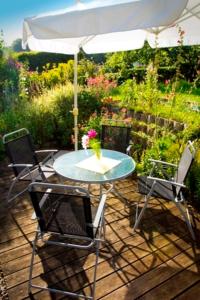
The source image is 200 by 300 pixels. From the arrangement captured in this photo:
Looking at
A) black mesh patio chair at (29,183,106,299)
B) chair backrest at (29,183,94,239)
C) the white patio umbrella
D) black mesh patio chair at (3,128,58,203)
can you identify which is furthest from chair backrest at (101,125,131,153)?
chair backrest at (29,183,94,239)

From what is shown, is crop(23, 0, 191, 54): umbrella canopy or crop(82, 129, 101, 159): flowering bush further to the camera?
crop(82, 129, 101, 159): flowering bush

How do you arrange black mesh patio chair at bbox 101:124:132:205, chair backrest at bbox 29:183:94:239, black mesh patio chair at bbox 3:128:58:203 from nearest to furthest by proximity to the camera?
chair backrest at bbox 29:183:94:239 < black mesh patio chair at bbox 3:128:58:203 < black mesh patio chair at bbox 101:124:132:205

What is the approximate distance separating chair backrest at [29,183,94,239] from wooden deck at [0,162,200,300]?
514 millimetres

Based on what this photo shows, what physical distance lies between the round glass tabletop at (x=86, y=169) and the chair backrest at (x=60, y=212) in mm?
575

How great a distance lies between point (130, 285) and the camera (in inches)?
102

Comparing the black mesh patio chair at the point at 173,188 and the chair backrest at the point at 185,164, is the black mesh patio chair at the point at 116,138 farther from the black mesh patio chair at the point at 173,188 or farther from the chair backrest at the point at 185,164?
the chair backrest at the point at 185,164

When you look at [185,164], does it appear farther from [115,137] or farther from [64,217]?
[64,217]

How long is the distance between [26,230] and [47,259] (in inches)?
24.4

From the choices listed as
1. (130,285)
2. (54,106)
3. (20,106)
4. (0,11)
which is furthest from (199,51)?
(130,285)

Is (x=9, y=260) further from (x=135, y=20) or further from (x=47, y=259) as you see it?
(x=135, y=20)

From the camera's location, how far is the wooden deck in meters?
2.54

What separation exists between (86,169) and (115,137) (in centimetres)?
125

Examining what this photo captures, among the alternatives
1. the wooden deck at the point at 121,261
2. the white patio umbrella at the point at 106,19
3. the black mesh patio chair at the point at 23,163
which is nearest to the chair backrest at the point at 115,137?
the black mesh patio chair at the point at 23,163

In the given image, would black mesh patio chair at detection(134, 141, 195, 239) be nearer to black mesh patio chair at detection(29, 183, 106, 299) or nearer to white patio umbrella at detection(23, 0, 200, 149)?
black mesh patio chair at detection(29, 183, 106, 299)
